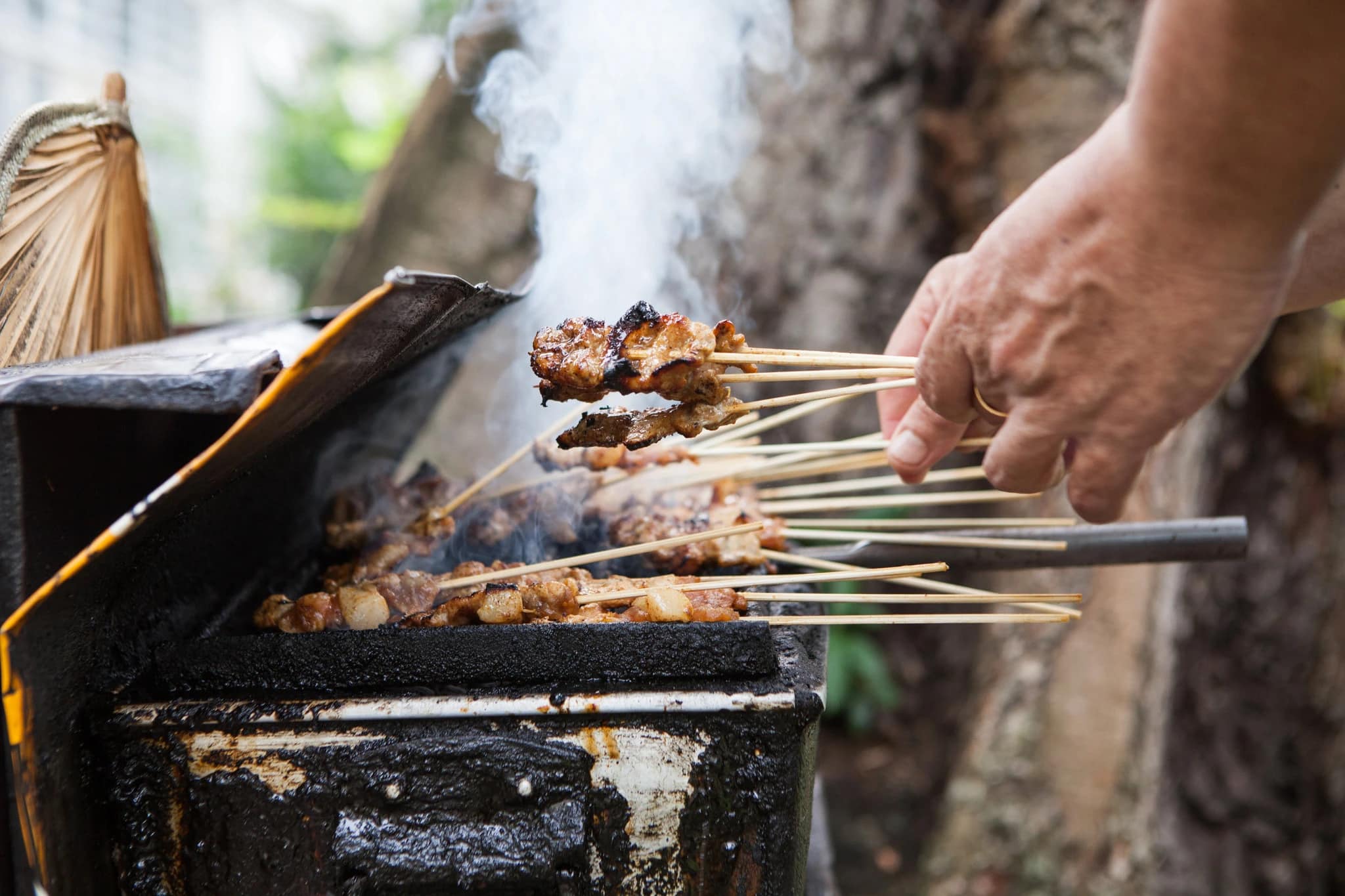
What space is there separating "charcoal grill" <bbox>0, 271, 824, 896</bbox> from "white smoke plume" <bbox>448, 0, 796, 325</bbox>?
246 cm

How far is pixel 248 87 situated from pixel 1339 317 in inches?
643

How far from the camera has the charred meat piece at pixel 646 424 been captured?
194 centimetres

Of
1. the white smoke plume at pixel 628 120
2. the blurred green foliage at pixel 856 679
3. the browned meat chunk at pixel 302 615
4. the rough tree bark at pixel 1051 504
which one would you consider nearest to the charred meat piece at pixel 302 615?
the browned meat chunk at pixel 302 615

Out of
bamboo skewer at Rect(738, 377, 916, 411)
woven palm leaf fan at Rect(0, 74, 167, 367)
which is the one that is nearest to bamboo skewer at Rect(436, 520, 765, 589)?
bamboo skewer at Rect(738, 377, 916, 411)

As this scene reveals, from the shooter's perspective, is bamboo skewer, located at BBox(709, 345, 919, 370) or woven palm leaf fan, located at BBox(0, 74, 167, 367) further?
woven palm leaf fan, located at BBox(0, 74, 167, 367)

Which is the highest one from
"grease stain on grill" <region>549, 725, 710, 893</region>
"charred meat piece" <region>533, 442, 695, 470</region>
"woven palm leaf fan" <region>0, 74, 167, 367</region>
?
"woven palm leaf fan" <region>0, 74, 167, 367</region>

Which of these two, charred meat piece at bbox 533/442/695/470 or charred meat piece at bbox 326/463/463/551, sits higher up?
charred meat piece at bbox 533/442/695/470

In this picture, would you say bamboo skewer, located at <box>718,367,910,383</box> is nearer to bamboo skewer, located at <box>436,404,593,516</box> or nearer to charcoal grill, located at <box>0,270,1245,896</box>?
charcoal grill, located at <box>0,270,1245,896</box>

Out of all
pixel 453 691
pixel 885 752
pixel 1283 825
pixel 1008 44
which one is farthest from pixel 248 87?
pixel 1283 825

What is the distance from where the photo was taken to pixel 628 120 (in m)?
4.91

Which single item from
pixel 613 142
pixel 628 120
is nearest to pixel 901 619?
pixel 613 142

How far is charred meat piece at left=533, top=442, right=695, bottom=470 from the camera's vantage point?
2730 millimetres

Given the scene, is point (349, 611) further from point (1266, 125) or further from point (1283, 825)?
point (1283, 825)

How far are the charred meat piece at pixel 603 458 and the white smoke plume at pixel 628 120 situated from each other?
132cm
